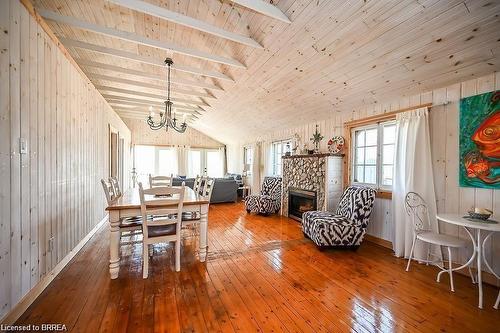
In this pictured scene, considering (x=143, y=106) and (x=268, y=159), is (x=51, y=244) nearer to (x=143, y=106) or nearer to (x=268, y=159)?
(x=268, y=159)

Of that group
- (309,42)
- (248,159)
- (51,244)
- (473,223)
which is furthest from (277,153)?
(51,244)

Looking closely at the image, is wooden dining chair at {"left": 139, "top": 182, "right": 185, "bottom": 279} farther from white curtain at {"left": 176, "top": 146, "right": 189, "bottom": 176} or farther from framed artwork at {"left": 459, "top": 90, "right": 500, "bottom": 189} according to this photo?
white curtain at {"left": 176, "top": 146, "right": 189, "bottom": 176}

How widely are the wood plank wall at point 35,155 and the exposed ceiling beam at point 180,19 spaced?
903 millimetres

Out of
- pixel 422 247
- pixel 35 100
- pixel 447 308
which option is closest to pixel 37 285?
pixel 35 100

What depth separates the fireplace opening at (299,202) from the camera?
4.34 meters

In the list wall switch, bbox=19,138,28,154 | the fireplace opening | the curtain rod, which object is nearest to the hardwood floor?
wall switch, bbox=19,138,28,154

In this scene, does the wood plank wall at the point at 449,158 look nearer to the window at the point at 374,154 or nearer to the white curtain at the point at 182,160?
the window at the point at 374,154

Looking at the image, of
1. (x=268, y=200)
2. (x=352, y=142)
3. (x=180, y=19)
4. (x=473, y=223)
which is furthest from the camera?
(x=268, y=200)

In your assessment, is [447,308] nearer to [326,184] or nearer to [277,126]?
[326,184]

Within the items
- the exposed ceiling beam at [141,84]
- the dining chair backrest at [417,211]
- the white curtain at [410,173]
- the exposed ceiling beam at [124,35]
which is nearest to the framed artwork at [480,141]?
the white curtain at [410,173]

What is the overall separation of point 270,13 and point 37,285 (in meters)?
3.44

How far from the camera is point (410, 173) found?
2.76 metres

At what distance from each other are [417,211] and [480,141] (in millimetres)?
1022

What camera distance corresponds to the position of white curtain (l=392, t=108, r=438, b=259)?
8.73ft
